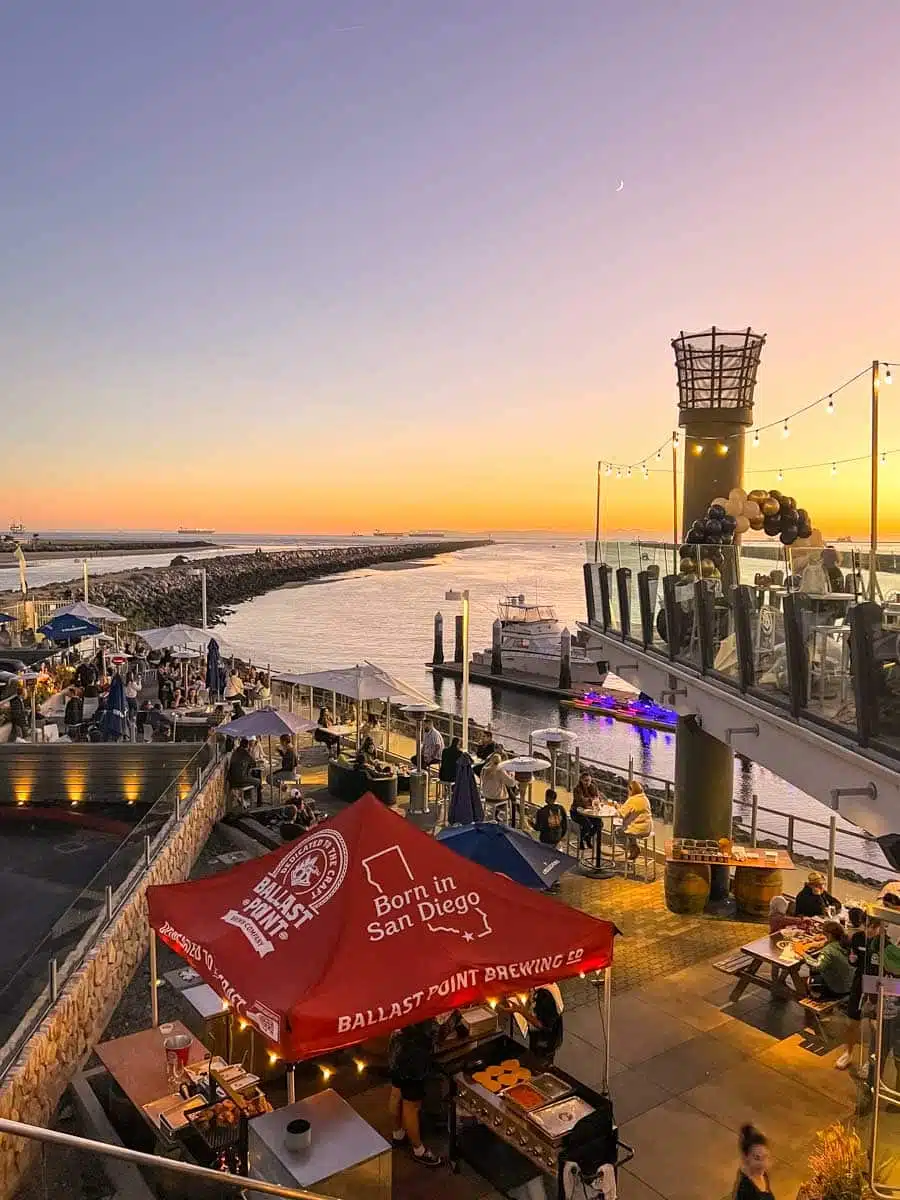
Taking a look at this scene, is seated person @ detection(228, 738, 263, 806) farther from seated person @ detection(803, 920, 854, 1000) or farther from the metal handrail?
the metal handrail

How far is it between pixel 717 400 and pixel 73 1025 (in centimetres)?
1152

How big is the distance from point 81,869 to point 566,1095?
9621 mm

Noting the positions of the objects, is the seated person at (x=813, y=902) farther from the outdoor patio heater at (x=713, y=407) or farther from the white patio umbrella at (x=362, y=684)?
the white patio umbrella at (x=362, y=684)

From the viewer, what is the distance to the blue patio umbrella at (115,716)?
18.2m

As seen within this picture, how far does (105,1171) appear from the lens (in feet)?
21.7

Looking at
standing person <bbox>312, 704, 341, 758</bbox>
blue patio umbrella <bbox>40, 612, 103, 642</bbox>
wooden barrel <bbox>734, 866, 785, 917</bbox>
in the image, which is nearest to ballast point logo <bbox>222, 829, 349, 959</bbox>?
wooden barrel <bbox>734, 866, 785, 917</bbox>

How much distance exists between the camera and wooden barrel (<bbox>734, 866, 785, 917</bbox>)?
11945mm

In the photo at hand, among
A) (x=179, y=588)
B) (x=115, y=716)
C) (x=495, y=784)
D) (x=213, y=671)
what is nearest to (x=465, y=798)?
(x=495, y=784)

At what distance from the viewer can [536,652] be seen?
6028cm

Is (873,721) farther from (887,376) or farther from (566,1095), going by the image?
(887,376)

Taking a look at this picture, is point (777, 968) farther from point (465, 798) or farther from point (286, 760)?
point (286, 760)

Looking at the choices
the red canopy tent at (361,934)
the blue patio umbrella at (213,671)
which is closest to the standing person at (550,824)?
the red canopy tent at (361,934)

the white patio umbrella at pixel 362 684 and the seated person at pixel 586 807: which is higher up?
the white patio umbrella at pixel 362 684

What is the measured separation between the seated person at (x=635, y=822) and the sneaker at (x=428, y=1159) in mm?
7204
